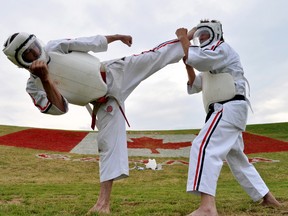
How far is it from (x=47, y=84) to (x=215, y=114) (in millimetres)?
1401

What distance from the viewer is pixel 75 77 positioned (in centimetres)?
322

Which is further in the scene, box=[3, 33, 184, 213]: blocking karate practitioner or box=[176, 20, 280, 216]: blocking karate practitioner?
box=[3, 33, 184, 213]: blocking karate practitioner

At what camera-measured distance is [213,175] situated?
297 cm

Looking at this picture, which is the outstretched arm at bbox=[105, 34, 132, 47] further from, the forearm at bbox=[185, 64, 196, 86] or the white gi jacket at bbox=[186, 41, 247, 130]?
the white gi jacket at bbox=[186, 41, 247, 130]

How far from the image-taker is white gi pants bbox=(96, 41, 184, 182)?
3.37 m

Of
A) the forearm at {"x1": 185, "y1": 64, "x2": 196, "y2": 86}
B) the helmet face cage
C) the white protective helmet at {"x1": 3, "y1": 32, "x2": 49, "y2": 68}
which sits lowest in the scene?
the forearm at {"x1": 185, "y1": 64, "x2": 196, "y2": 86}

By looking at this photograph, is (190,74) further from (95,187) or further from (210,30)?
(95,187)

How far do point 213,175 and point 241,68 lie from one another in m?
1.02

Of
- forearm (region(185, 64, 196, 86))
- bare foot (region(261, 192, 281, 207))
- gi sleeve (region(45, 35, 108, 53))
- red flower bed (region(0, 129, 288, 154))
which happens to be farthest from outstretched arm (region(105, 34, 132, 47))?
red flower bed (region(0, 129, 288, 154))

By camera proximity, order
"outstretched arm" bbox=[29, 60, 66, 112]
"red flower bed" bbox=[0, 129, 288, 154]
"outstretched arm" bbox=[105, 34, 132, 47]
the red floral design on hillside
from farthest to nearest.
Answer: the red floral design on hillside, "red flower bed" bbox=[0, 129, 288, 154], "outstretched arm" bbox=[105, 34, 132, 47], "outstretched arm" bbox=[29, 60, 66, 112]

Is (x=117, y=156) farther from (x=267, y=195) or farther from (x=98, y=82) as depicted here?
(x=267, y=195)

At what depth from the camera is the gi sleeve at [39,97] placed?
10.6 feet

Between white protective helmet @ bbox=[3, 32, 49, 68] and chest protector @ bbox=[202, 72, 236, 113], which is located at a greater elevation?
white protective helmet @ bbox=[3, 32, 49, 68]

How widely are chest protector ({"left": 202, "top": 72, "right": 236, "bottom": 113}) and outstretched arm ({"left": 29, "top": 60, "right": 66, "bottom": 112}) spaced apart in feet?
4.17
